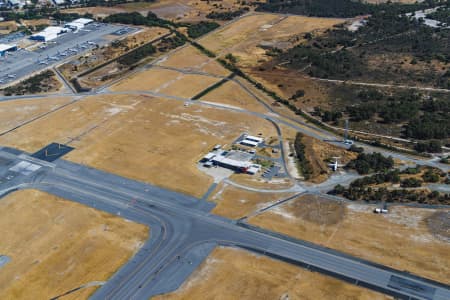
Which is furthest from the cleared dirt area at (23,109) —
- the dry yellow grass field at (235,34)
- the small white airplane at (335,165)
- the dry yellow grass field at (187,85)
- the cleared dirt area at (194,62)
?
the small white airplane at (335,165)

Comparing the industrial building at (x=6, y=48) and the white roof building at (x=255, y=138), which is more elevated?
the industrial building at (x=6, y=48)

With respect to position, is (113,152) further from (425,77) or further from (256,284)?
(425,77)

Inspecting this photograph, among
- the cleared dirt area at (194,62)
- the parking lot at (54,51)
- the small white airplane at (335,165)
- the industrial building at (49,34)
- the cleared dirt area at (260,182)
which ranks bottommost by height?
the cleared dirt area at (260,182)

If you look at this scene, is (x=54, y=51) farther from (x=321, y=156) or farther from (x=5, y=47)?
(x=321, y=156)

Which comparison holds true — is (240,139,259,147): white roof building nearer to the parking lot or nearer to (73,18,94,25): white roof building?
the parking lot

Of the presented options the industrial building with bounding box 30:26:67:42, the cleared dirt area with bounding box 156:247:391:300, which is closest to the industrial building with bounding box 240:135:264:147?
the cleared dirt area with bounding box 156:247:391:300

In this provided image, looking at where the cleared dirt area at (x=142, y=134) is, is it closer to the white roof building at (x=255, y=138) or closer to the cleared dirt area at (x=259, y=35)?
the white roof building at (x=255, y=138)
